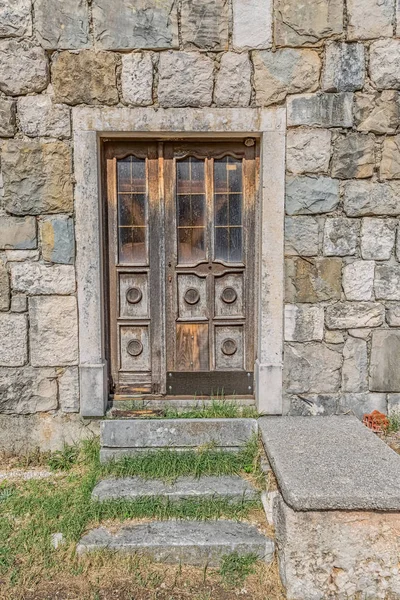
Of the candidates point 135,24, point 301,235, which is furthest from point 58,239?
point 301,235

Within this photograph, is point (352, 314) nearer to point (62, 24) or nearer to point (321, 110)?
point (321, 110)

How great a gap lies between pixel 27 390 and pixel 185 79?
93.9 inches

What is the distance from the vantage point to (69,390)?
3309 mm

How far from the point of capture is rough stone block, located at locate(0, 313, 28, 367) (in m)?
3.24

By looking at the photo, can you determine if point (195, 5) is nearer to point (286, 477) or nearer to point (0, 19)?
point (0, 19)

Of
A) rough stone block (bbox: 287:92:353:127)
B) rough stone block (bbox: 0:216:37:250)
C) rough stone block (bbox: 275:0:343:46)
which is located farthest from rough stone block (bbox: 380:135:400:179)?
rough stone block (bbox: 0:216:37:250)

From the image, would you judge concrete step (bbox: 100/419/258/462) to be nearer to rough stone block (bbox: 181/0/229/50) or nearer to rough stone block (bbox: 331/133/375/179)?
rough stone block (bbox: 331/133/375/179)

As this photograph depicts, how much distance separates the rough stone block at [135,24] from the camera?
307 centimetres

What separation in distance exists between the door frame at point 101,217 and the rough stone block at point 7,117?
414 mm

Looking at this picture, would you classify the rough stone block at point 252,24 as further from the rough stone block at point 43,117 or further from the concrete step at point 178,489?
the concrete step at point 178,489

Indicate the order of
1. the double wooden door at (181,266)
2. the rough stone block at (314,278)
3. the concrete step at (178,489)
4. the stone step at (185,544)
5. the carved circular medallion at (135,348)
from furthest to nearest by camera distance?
the carved circular medallion at (135,348), the double wooden door at (181,266), the rough stone block at (314,278), the concrete step at (178,489), the stone step at (185,544)

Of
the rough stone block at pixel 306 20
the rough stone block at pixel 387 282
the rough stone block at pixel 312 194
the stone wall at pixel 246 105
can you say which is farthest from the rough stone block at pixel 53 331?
the rough stone block at pixel 306 20

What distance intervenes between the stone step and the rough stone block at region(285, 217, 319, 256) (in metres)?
1.80

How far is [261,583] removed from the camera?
88.7 inches
